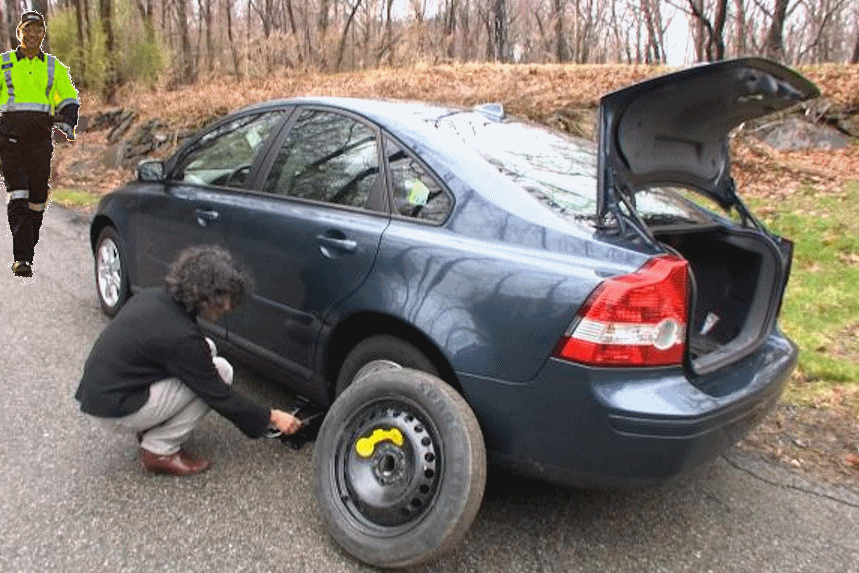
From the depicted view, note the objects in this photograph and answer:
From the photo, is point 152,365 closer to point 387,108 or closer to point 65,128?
point 387,108

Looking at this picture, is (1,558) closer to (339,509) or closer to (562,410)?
(339,509)

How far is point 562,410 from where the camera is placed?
2363 mm

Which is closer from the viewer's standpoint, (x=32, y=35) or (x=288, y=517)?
(x=288, y=517)

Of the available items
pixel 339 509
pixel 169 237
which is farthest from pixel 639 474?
pixel 169 237

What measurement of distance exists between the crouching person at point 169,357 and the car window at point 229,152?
998 mm

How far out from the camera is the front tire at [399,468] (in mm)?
2391

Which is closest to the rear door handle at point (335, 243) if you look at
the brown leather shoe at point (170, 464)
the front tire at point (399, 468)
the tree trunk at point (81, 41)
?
the front tire at point (399, 468)

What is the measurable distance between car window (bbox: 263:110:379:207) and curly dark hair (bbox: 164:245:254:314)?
1.92ft

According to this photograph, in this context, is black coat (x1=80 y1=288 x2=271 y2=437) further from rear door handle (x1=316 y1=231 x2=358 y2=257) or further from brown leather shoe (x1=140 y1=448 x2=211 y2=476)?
rear door handle (x1=316 y1=231 x2=358 y2=257)

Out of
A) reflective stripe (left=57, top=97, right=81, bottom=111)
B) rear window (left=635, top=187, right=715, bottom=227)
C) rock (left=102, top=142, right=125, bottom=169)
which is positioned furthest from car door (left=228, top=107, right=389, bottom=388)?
rock (left=102, top=142, right=125, bottom=169)

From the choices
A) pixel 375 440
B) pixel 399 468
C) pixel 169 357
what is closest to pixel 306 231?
pixel 169 357

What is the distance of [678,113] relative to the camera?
277 cm

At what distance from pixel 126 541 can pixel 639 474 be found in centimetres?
178

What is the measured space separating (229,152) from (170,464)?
1.74 meters
